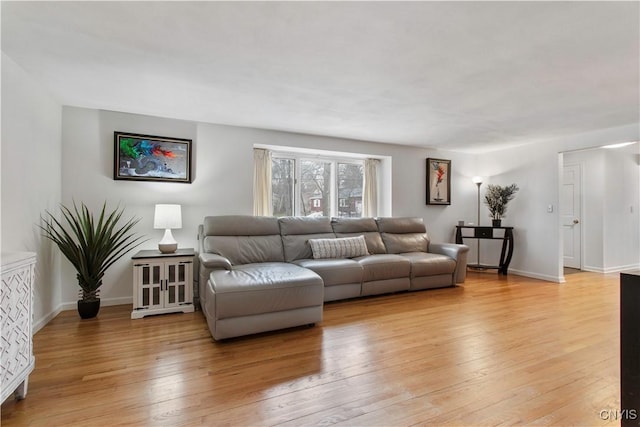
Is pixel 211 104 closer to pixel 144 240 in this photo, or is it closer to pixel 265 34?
pixel 265 34

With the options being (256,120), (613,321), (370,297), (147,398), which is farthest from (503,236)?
(147,398)

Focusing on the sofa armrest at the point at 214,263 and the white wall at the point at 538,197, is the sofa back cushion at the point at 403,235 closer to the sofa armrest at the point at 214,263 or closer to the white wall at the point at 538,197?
the white wall at the point at 538,197

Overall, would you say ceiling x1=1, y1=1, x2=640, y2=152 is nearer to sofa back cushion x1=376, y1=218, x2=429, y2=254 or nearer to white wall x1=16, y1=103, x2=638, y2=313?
white wall x1=16, y1=103, x2=638, y2=313

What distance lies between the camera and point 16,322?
1.60m

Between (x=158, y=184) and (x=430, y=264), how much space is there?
3.55m

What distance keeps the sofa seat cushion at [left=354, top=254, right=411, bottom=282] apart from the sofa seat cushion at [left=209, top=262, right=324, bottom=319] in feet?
3.52

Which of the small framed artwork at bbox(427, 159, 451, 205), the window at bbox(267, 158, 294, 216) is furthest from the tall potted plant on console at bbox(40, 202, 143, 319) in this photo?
the small framed artwork at bbox(427, 159, 451, 205)

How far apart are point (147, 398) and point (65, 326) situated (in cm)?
169

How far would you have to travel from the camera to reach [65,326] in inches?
107

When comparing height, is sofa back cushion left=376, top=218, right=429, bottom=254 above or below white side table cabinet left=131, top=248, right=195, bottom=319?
above

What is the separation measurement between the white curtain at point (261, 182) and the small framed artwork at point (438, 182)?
2.82 metres

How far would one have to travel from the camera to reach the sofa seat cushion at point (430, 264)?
3.92 m

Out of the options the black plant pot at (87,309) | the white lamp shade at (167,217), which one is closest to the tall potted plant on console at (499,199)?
the white lamp shade at (167,217)

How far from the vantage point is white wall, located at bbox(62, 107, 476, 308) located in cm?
324
